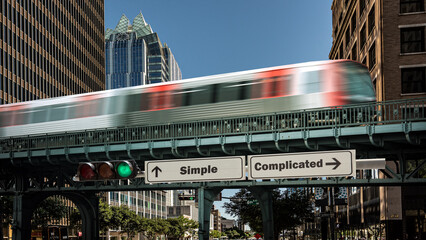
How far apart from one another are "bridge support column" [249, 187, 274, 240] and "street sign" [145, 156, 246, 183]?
2877 cm

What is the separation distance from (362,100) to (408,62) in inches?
666

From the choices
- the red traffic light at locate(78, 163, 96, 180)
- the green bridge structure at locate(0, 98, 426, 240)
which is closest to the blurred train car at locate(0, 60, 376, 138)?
the green bridge structure at locate(0, 98, 426, 240)

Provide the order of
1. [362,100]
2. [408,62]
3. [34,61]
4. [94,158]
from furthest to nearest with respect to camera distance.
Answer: [34,61]
[408,62]
[94,158]
[362,100]

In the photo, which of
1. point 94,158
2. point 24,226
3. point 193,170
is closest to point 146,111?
point 94,158

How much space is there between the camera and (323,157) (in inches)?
297

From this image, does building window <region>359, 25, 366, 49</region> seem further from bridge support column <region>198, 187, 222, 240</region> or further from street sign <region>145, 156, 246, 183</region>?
street sign <region>145, 156, 246, 183</region>

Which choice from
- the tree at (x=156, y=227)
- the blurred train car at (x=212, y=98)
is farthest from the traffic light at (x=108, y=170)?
the tree at (x=156, y=227)

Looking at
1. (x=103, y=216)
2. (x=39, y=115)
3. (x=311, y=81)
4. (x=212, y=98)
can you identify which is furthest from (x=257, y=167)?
(x=103, y=216)

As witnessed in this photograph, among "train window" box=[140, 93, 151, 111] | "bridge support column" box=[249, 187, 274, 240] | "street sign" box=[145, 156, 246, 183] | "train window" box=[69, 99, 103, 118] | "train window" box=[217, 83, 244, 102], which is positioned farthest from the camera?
"bridge support column" box=[249, 187, 274, 240]

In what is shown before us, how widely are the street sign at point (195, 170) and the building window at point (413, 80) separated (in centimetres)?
3833

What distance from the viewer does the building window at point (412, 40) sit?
43062mm

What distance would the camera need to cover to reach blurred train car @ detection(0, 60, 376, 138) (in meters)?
29.2

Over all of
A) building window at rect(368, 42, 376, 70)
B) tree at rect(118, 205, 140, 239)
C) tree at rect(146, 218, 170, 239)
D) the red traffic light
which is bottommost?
tree at rect(146, 218, 170, 239)

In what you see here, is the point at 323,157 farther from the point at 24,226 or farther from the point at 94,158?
the point at 24,226
